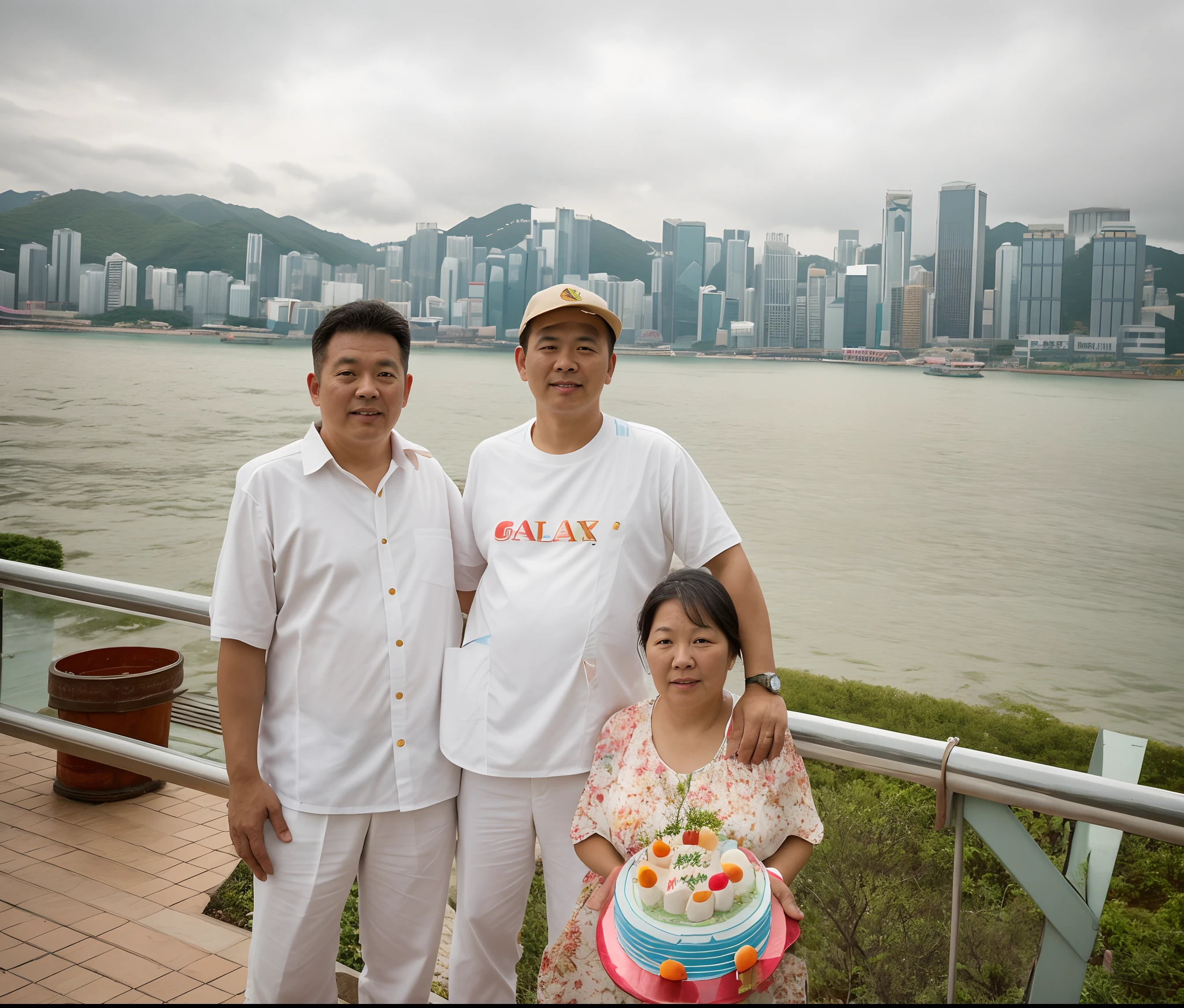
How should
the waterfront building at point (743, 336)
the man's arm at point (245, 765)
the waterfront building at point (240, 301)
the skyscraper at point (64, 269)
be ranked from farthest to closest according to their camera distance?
1. the waterfront building at point (743, 336)
2. the waterfront building at point (240, 301)
3. the skyscraper at point (64, 269)
4. the man's arm at point (245, 765)

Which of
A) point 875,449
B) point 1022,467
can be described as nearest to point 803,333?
point 875,449

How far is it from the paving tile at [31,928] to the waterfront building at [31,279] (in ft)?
165

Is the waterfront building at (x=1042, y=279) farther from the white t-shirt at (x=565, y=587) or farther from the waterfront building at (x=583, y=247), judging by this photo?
the white t-shirt at (x=565, y=587)

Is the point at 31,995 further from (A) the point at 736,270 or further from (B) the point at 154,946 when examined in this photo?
(A) the point at 736,270

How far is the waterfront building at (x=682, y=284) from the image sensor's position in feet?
186

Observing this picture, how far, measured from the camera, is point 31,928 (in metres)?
2.27

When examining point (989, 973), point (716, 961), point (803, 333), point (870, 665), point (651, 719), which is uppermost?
point (803, 333)

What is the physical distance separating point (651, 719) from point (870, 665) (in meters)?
34.2

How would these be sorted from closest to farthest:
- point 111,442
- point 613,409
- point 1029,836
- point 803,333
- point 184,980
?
point 1029,836, point 184,980, point 111,442, point 803,333, point 613,409

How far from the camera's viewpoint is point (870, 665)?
111ft

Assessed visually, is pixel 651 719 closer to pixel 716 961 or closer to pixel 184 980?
pixel 716 961

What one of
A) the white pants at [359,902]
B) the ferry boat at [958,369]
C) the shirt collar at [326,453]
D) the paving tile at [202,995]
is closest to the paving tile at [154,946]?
the paving tile at [202,995]

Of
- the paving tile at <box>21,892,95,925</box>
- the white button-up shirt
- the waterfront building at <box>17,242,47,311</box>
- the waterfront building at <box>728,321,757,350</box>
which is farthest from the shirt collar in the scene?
the waterfront building at <box>728,321,757,350</box>

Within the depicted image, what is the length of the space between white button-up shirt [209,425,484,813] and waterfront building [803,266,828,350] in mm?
63048
